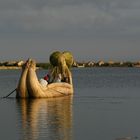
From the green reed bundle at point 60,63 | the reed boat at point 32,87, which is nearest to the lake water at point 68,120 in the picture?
the reed boat at point 32,87

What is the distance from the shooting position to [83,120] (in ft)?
97.8

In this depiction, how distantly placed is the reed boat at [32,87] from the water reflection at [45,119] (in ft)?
2.75

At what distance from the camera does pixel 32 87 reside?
42.1 meters

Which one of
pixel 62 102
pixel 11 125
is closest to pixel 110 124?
pixel 11 125

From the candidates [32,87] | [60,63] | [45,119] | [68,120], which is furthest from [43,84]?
[68,120]

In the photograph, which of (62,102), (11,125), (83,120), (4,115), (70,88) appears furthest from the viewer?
(70,88)

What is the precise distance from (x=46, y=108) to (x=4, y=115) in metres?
3.75

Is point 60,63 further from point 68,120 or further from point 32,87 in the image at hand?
point 68,120

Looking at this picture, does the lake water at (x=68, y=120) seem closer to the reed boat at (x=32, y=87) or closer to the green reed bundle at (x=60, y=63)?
the reed boat at (x=32, y=87)

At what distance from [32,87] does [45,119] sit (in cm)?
1237

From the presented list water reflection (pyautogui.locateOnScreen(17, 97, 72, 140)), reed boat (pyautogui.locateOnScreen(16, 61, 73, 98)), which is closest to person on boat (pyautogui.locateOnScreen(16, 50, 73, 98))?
reed boat (pyautogui.locateOnScreen(16, 61, 73, 98))

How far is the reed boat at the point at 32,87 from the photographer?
41938 mm

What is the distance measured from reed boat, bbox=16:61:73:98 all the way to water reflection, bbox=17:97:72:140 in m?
0.84

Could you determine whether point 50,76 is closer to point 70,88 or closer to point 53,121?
point 70,88
